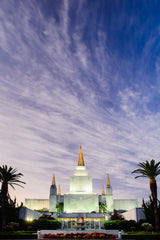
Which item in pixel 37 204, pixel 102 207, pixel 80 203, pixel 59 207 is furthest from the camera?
pixel 37 204

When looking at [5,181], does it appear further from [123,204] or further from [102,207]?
[123,204]

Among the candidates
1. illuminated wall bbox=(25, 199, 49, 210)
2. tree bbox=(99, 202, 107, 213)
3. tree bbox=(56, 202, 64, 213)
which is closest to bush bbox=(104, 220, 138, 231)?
tree bbox=(99, 202, 107, 213)

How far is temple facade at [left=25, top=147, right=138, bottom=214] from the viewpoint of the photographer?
7181 centimetres

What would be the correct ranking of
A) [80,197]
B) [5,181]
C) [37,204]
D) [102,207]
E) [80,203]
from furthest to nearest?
1. [37,204]
2. [102,207]
3. [80,197]
4. [80,203]
5. [5,181]

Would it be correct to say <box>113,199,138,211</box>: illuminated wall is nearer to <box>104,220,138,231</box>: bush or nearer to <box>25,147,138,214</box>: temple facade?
<box>25,147,138,214</box>: temple facade

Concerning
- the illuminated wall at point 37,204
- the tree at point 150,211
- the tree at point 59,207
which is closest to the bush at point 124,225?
the tree at point 150,211

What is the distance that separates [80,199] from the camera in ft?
237

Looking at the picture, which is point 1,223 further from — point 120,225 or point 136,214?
point 136,214

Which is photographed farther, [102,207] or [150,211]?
[102,207]

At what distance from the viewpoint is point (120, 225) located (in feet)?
111

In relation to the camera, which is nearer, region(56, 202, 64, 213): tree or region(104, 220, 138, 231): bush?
region(104, 220, 138, 231): bush

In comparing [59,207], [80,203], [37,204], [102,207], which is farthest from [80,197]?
[37,204]

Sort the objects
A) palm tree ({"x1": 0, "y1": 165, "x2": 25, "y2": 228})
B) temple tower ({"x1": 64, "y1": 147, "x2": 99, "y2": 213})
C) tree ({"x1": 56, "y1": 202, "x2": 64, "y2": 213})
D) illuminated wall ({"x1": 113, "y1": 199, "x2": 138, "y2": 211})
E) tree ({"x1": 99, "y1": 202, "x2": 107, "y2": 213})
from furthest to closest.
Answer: illuminated wall ({"x1": 113, "y1": 199, "x2": 138, "y2": 211})
tree ({"x1": 56, "y1": 202, "x2": 64, "y2": 213})
tree ({"x1": 99, "y1": 202, "x2": 107, "y2": 213})
temple tower ({"x1": 64, "y1": 147, "x2": 99, "y2": 213})
palm tree ({"x1": 0, "y1": 165, "x2": 25, "y2": 228})

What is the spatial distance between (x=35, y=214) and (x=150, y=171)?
928 inches
